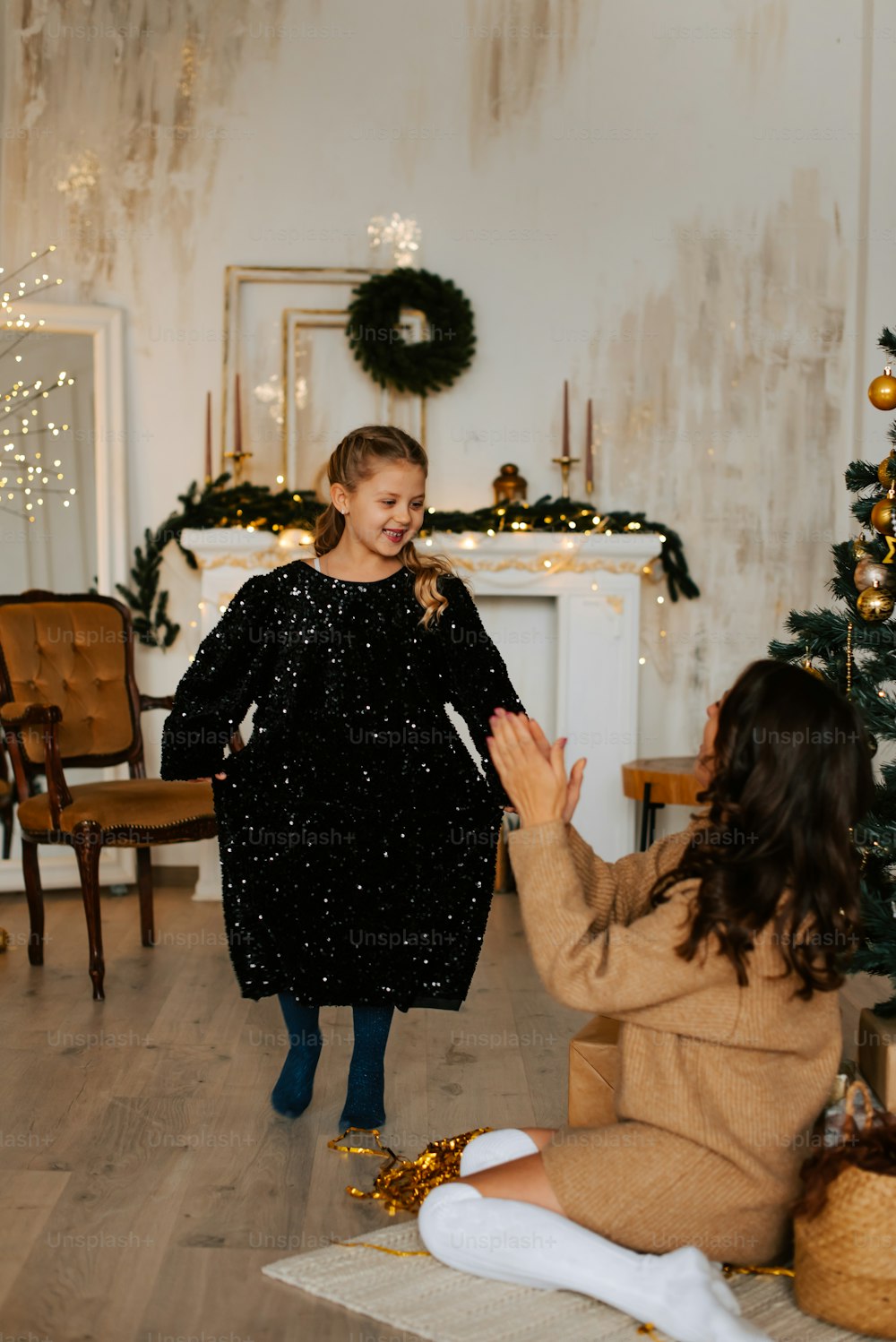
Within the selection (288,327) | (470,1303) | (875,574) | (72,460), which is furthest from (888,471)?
(72,460)

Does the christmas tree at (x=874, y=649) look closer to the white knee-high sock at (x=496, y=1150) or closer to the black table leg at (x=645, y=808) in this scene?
the white knee-high sock at (x=496, y=1150)

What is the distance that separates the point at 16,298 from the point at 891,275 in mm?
3370

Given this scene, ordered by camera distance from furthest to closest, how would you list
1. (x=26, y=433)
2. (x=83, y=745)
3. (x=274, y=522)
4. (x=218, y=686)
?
(x=26, y=433) < (x=274, y=522) < (x=83, y=745) < (x=218, y=686)

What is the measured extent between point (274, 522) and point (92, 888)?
1642mm

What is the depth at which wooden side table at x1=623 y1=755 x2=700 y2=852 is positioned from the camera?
14.1 ft

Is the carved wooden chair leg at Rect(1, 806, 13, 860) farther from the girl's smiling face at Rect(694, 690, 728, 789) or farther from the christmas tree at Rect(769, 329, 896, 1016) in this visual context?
the girl's smiling face at Rect(694, 690, 728, 789)

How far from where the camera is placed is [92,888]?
3.61 m

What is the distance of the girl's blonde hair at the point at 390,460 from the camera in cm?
258

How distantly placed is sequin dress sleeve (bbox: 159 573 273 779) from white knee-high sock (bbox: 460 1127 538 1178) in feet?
3.21

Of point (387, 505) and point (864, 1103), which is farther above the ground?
point (387, 505)

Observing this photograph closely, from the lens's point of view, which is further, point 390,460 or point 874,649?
point 874,649

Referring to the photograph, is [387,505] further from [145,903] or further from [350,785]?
[145,903]

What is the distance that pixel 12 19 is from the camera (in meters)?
5.00

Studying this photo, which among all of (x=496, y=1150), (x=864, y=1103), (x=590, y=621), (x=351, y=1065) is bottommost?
(x=351, y=1065)
